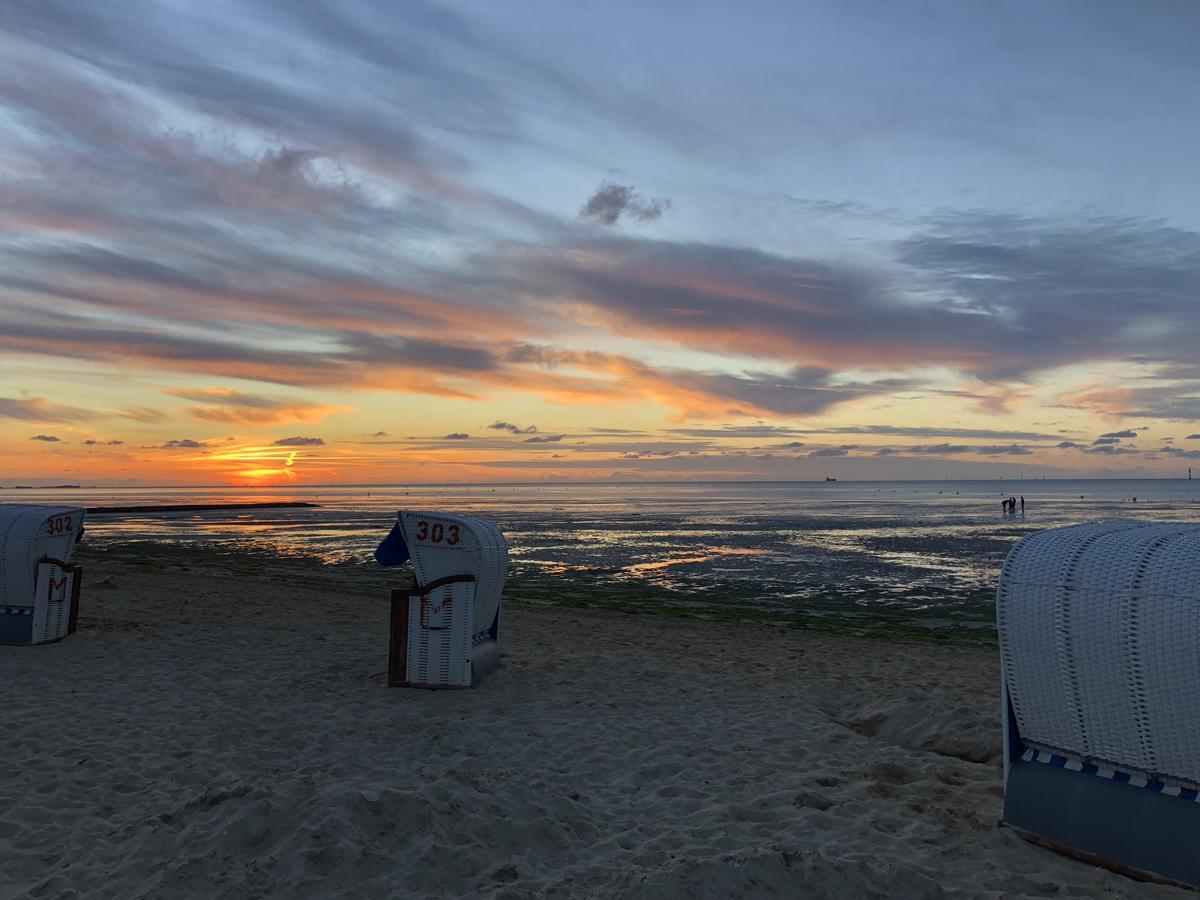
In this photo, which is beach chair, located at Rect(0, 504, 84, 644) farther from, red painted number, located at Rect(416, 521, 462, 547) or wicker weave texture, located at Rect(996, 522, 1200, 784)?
wicker weave texture, located at Rect(996, 522, 1200, 784)

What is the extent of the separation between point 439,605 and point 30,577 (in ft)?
A: 26.6

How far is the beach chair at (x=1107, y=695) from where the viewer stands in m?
6.01

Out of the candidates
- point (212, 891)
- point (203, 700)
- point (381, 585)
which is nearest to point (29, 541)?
point (203, 700)

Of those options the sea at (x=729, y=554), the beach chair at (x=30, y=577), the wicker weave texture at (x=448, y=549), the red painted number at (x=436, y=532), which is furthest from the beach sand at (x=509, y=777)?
the sea at (x=729, y=554)

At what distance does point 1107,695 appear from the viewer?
20.7 ft

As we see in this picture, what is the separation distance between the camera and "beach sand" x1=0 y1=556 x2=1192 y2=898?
20.4ft

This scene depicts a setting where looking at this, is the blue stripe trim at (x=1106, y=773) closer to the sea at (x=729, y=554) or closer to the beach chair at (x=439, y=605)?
the beach chair at (x=439, y=605)

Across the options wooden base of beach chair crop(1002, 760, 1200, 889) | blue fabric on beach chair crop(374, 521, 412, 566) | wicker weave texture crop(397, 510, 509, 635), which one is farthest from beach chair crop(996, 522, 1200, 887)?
blue fabric on beach chair crop(374, 521, 412, 566)

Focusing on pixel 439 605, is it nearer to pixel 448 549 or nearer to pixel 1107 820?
pixel 448 549

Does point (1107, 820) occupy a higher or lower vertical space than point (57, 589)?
lower

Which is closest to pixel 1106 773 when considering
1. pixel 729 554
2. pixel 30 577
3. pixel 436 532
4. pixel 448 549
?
pixel 448 549

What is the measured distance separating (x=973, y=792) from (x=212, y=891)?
695 centimetres

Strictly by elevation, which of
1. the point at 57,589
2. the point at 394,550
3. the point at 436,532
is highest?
the point at 436,532

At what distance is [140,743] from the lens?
30.4 ft
